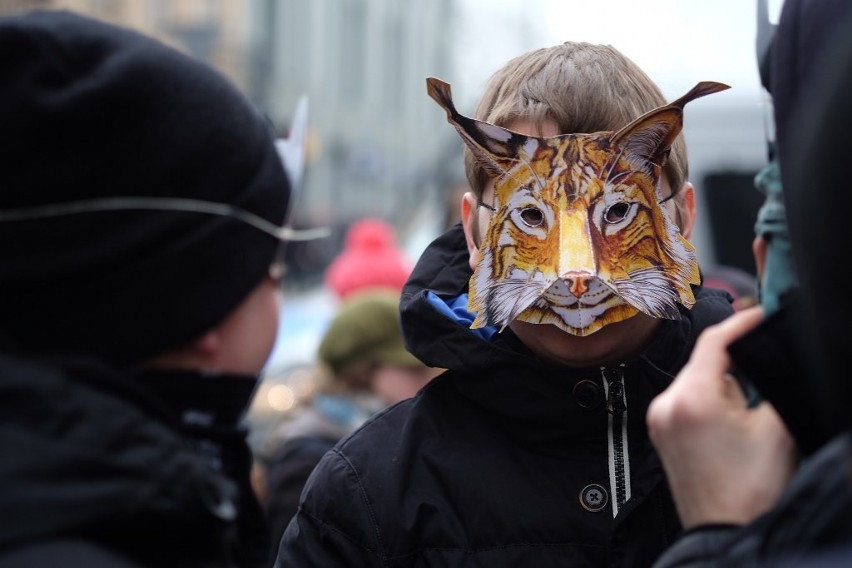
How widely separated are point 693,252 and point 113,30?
3.57 feet

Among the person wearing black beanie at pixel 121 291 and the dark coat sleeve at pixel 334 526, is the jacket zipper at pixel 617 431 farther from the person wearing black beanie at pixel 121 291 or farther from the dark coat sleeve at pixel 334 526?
the person wearing black beanie at pixel 121 291

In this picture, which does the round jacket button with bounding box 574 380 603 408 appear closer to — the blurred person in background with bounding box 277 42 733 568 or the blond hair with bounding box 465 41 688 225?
the blurred person in background with bounding box 277 42 733 568

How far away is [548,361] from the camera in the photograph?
2191 mm

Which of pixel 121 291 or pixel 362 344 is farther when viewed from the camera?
pixel 362 344

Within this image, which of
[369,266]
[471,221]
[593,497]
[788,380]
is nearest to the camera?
[788,380]

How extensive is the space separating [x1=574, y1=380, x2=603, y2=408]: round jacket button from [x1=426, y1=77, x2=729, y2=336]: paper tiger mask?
0.11 m

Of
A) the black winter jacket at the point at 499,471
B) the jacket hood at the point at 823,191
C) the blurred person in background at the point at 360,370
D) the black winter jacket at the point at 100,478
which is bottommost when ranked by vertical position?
the blurred person in background at the point at 360,370

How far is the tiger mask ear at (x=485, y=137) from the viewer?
211 cm

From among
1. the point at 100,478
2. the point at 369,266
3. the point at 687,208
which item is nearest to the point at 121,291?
the point at 100,478

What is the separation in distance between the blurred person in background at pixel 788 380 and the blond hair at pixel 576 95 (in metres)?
0.66

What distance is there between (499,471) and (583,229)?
459 millimetres

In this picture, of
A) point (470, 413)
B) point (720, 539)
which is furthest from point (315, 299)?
point (720, 539)

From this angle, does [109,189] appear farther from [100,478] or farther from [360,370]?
[360,370]

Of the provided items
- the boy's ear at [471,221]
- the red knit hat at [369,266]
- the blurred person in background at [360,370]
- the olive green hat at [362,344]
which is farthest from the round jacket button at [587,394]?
the red knit hat at [369,266]
